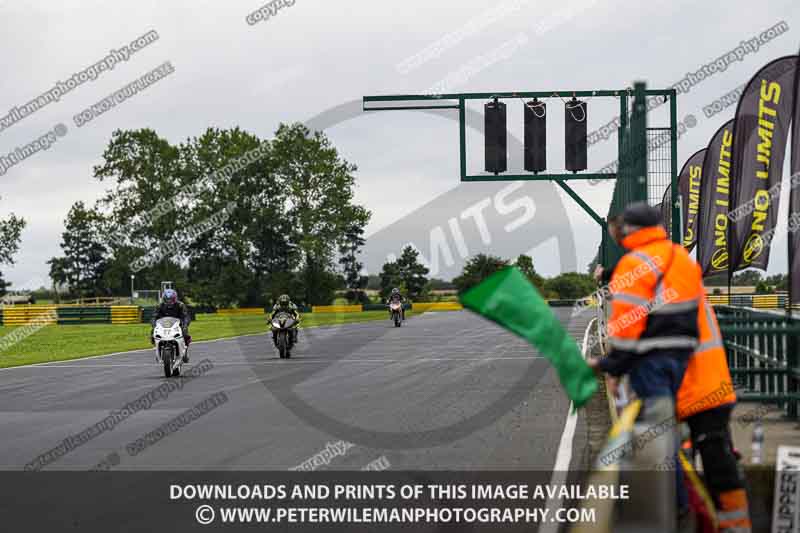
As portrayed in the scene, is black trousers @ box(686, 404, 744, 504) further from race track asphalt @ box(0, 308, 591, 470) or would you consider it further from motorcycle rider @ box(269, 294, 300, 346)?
motorcycle rider @ box(269, 294, 300, 346)

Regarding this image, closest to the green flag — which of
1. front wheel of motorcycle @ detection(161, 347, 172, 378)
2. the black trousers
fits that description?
the black trousers

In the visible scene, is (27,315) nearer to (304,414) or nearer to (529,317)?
(304,414)

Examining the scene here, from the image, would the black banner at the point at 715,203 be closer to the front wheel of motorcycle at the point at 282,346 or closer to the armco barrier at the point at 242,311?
the front wheel of motorcycle at the point at 282,346

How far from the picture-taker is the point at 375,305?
260 feet

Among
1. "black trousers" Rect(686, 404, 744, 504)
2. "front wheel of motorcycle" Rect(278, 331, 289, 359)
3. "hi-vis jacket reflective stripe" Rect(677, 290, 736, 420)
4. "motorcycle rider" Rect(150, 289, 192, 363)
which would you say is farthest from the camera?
"front wheel of motorcycle" Rect(278, 331, 289, 359)

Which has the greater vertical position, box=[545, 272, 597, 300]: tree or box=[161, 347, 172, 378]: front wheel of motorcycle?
box=[545, 272, 597, 300]: tree

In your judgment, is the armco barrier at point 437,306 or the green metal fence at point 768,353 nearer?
the green metal fence at point 768,353

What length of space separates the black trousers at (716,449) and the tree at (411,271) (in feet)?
341

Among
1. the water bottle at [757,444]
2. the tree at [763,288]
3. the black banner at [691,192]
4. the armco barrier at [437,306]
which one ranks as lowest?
the armco barrier at [437,306]

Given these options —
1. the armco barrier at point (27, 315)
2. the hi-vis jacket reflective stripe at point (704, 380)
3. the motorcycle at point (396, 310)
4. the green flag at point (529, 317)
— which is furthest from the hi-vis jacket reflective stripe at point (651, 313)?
the armco barrier at point (27, 315)

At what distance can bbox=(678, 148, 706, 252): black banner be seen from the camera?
2325cm

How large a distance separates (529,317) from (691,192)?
19.4m

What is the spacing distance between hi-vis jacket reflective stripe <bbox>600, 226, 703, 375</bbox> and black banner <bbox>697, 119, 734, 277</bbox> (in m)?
12.5

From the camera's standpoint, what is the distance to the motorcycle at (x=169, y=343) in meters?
18.5
